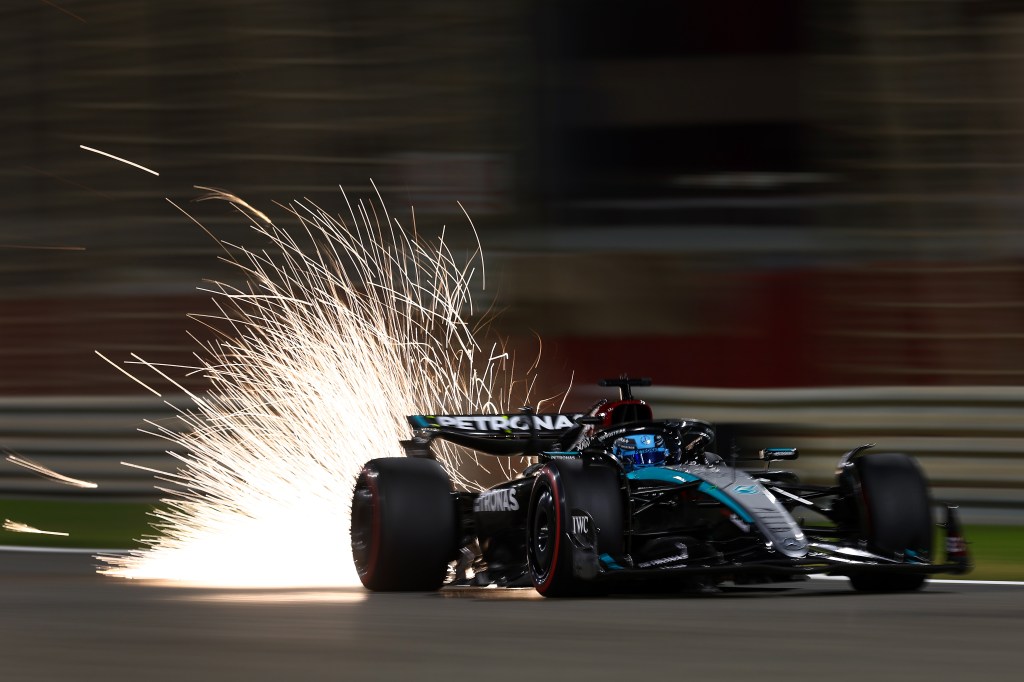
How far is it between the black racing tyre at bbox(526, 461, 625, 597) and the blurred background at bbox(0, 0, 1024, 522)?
5578mm

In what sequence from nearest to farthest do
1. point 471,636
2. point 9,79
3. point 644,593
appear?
1. point 471,636
2. point 644,593
3. point 9,79

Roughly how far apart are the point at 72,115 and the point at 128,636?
12988 millimetres

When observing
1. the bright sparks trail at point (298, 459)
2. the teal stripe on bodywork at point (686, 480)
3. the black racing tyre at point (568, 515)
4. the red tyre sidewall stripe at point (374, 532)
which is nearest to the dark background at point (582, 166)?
the bright sparks trail at point (298, 459)

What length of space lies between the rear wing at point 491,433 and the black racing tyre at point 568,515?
1.48 m

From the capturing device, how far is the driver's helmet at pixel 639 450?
1275 cm

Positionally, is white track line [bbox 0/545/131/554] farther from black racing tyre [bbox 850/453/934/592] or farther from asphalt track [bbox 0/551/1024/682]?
black racing tyre [bbox 850/453/934/592]

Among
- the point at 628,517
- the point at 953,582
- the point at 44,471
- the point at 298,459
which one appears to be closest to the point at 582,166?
the point at 44,471

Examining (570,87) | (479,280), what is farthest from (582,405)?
(570,87)

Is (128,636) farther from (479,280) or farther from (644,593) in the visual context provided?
(479,280)

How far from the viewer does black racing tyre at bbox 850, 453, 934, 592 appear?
1230 centimetres

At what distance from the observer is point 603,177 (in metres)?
21.3

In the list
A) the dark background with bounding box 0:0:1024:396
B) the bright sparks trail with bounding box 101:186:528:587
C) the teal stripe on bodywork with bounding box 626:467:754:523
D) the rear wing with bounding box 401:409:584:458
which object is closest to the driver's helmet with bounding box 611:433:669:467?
the teal stripe on bodywork with bounding box 626:467:754:523

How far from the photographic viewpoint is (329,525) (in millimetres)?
14867

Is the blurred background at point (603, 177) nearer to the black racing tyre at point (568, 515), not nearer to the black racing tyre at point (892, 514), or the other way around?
the black racing tyre at point (892, 514)
